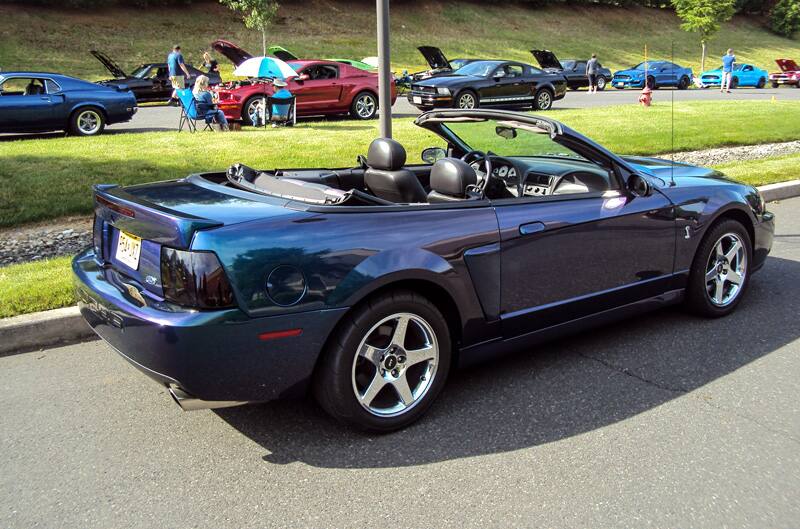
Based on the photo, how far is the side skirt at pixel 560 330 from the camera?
385 centimetres

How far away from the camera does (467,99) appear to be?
19.0m

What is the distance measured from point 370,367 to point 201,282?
93 centimetres

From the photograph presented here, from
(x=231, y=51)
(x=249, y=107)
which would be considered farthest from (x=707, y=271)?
(x=231, y=51)

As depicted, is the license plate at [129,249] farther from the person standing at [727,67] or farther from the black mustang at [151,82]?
the person standing at [727,67]

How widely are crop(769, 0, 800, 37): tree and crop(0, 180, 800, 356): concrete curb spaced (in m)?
73.2

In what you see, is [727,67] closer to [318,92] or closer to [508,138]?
[318,92]

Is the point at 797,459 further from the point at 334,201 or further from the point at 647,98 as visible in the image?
the point at 647,98

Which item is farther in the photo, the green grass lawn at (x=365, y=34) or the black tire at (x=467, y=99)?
the green grass lawn at (x=365, y=34)

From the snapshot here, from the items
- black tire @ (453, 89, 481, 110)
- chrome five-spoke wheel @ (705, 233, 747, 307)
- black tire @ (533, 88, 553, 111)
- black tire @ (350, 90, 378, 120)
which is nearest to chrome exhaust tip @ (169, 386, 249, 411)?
chrome five-spoke wheel @ (705, 233, 747, 307)

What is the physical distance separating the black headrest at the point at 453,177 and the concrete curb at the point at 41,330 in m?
2.60

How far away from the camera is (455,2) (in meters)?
50.8

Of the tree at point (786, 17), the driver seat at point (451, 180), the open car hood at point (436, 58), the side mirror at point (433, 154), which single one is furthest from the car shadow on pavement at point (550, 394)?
the tree at point (786, 17)

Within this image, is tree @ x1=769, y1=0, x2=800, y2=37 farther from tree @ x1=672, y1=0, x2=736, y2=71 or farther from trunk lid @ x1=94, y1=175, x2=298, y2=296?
trunk lid @ x1=94, y1=175, x2=298, y2=296

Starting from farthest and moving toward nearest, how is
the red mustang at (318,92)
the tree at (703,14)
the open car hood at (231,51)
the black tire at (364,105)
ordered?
1. the tree at (703,14)
2. the open car hood at (231,51)
3. the black tire at (364,105)
4. the red mustang at (318,92)
